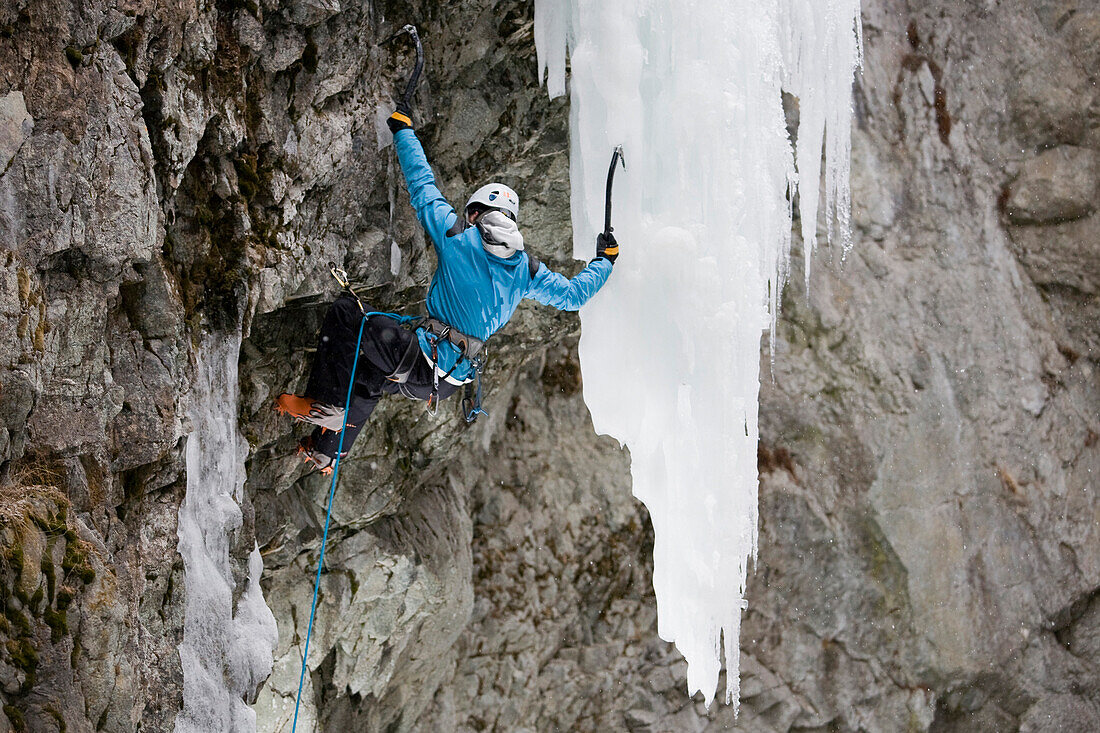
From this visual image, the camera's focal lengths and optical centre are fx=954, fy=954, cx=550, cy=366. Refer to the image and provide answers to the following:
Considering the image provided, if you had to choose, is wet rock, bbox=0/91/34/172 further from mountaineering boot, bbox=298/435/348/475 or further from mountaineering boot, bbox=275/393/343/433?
mountaineering boot, bbox=298/435/348/475

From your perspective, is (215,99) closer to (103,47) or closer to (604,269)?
(103,47)

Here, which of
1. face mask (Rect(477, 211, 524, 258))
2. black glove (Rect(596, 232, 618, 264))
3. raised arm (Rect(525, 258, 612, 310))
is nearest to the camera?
face mask (Rect(477, 211, 524, 258))

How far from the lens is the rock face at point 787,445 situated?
19.5 feet

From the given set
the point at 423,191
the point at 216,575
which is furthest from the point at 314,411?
the point at 423,191

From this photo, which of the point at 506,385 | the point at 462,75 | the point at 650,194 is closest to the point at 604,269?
the point at 650,194

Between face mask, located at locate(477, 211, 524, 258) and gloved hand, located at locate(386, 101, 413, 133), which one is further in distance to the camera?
gloved hand, located at locate(386, 101, 413, 133)

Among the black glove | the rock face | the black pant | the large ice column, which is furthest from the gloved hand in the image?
the large ice column

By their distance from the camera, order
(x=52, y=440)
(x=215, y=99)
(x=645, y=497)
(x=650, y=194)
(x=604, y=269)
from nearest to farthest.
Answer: (x=52, y=440) → (x=215, y=99) → (x=604, y=269) → (x=650, y=194) → (x=645, y=497)

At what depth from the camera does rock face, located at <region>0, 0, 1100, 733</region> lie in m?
5.95

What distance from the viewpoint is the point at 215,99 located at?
14.5ft

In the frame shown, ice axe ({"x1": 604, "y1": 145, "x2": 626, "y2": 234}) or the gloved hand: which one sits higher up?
the gloved hand

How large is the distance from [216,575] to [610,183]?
3101mm

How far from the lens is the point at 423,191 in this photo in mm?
5160

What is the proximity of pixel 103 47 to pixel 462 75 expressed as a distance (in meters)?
2.97
